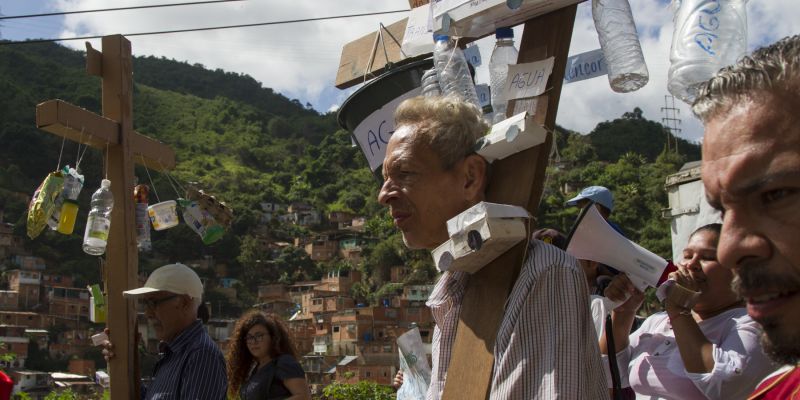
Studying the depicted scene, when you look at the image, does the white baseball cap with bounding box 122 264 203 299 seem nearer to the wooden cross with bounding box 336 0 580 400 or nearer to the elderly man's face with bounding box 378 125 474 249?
the elderly man's face with bounding box 378 125 474 249

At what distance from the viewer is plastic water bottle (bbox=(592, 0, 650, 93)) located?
216 centimetres

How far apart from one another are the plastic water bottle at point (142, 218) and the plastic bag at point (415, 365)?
56.3 inches

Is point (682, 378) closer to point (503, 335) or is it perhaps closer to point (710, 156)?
point (503, 335)

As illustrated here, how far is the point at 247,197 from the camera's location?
8438cm

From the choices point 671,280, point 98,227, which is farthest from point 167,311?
point 671,280

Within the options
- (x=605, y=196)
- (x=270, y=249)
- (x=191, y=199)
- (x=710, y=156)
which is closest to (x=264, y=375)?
(x=191, y=199)

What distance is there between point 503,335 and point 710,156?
72 cm

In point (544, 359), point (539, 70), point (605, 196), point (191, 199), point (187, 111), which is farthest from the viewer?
point (187, 111)

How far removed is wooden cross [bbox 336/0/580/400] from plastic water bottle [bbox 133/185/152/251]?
2140mm

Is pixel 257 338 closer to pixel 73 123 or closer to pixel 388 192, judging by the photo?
pixel 73 123

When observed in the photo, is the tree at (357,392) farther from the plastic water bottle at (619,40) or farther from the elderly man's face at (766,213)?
the elderly man's face at (766,213)

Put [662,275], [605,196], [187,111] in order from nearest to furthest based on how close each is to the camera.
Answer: [662,275], [605,196], [187,111]

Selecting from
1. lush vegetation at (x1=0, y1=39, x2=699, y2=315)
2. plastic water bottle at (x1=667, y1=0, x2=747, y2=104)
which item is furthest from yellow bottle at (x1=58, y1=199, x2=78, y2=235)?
lush vegetation at (x1=0, y1=39, x2=699, y2=315)

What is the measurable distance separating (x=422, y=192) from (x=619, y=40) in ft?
2.25
